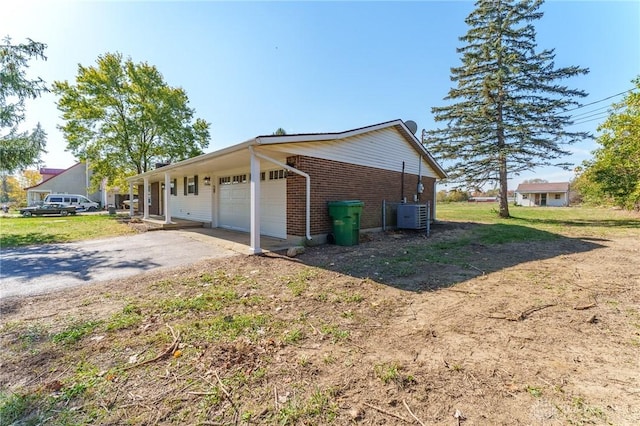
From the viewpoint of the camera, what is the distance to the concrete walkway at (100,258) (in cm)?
490

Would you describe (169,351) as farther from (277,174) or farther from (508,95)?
(508,95)

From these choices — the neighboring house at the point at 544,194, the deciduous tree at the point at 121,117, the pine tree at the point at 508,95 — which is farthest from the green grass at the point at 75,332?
the neighboring house at the point at 544,194

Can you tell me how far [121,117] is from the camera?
2133 centimetres

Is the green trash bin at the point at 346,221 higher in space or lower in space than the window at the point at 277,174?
lower

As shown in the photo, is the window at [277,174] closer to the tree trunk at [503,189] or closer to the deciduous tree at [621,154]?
the tree trunk at [503,189]

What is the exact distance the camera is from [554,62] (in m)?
17.3

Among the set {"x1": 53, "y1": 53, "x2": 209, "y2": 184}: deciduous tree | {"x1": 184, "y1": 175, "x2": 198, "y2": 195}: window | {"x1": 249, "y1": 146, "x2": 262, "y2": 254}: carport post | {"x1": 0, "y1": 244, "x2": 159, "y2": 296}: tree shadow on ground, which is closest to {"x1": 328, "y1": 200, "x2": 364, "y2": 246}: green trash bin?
{"x1": 249, "y1": 146, "x2": 262, "y2": 254}: carport post

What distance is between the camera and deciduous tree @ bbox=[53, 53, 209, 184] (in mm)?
20172

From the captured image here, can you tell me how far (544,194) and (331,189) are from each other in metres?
53.4

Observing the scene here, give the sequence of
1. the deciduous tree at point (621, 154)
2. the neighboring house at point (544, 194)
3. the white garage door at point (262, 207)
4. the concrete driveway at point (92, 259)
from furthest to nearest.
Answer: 1. the neighboring house at point (544, 194)
2. the deciduous tree at point (621, 154)
3. the white garage door at point (262, 207)
4. the concrete driveway at point (92, 259)

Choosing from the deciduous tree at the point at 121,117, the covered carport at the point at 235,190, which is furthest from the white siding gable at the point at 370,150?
the deciduous tree at the point at 121,117

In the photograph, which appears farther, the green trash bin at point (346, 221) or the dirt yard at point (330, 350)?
the green trash bin at point (346, 221)

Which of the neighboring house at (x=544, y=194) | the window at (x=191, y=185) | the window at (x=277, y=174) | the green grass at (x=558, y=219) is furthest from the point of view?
the neighboring house at (x=544, y=194)

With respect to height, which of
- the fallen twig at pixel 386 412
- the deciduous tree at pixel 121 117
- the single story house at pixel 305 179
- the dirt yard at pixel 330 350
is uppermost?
the deciduous tree at pixel 121 117
